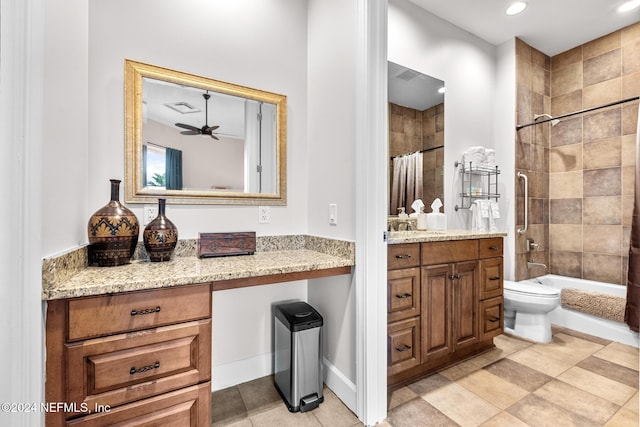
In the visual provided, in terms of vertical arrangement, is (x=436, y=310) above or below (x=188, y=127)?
below

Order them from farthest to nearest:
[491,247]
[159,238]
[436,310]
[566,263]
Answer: [566,263] < [491,247] < [436,310] < [159,238]

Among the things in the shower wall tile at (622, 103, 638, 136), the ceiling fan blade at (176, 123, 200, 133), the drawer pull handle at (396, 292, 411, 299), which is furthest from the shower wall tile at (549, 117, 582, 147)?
the ceiling fan blade at (176, 123, 200, 133)

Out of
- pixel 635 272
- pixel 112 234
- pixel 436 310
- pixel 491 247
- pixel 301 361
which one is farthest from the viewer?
pixel 635 272

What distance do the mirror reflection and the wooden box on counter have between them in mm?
1299

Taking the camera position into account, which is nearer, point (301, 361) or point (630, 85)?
point (301, 361)

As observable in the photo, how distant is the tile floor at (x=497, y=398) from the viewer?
1.48 meters

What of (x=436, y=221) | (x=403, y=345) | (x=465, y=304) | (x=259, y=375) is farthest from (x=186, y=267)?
(x=436, y=221)

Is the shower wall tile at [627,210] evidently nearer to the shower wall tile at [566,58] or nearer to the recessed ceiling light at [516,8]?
the shower wall tile at [566,58]

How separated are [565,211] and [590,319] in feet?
3.80

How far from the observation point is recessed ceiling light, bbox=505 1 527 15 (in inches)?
96.4

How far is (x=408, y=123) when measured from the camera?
256 cm

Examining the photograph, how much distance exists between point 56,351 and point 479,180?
3306mm

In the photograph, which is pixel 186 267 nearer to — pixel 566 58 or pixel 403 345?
pixel 403 345

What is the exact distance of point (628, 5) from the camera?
2.48 m
